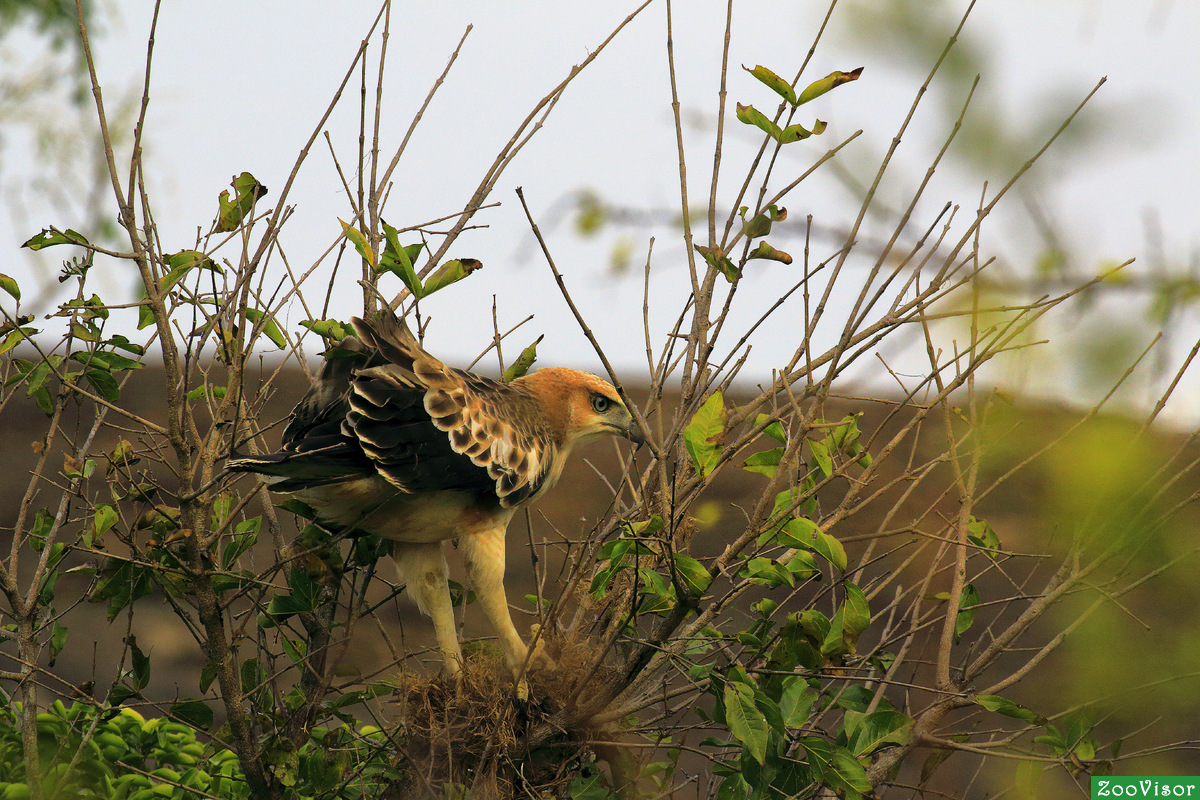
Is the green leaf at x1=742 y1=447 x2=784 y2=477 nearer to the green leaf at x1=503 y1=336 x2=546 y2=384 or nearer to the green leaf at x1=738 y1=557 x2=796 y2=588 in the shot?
the green leaf at x1=738 y1=557 x2=796 y2=588

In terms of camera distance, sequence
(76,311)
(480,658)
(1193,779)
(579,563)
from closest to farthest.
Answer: (1193,779) < (579,563) < (76,311) < (480,658)

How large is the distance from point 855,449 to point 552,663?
39.2 inches

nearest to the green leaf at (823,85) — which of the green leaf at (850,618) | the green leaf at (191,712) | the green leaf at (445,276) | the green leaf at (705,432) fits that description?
the green leaf at (705,432)

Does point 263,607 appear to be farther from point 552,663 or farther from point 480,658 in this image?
point 552,663

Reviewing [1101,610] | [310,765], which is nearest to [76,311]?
[310,765]

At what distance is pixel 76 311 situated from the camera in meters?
2.59

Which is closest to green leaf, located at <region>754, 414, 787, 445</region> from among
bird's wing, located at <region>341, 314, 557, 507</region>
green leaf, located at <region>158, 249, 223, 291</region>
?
bird's wing, located at <region>341, 314, 557, 507</region>

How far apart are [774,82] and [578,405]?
58.5 inches

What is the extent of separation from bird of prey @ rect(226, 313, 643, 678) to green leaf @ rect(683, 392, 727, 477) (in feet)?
2.93

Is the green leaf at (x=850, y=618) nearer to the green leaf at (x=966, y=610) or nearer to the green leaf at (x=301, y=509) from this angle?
the green leaf at (x=966, y=610)

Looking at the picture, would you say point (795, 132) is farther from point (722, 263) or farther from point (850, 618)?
point (850, 618)

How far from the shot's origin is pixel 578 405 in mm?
3297

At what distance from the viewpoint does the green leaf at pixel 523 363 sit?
122 inches

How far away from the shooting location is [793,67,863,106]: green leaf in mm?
2029
